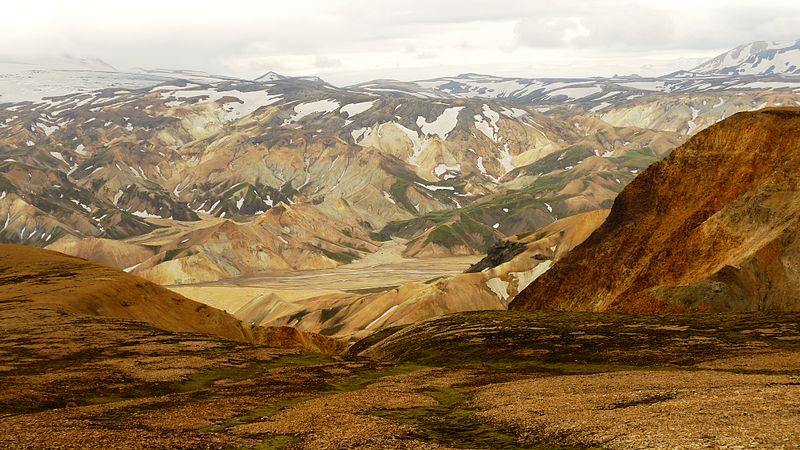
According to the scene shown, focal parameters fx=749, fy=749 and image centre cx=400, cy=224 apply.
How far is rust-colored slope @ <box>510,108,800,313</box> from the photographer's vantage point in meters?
103

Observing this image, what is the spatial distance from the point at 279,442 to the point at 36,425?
645 inches

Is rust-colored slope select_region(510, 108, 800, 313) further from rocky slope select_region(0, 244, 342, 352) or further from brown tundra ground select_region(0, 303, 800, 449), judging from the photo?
rocky slope select_region(0, 244, 342, 352)

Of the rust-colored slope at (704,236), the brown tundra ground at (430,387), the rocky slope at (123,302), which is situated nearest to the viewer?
the brown tundra ground at (430,387)

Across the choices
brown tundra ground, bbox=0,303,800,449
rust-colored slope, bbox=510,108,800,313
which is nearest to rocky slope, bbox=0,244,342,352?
brown tundra ground, bbox=0,303,800,449

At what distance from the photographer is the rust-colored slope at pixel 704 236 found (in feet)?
338

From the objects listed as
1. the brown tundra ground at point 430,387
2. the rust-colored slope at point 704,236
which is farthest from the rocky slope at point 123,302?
the rust-colored slope at point 704,236

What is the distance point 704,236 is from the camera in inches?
4688

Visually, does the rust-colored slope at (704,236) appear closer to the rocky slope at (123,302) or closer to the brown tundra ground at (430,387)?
the brown tundra ground at (430,387)

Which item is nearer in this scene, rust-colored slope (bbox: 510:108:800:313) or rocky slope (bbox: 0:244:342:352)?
rust-colored slope (bbox: 510:108:800:313)

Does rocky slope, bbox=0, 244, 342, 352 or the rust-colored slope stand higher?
the rust-colored slope

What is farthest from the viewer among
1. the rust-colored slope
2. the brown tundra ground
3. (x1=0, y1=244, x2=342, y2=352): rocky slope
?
(x1=0, y1=244, x2=342, y2=352): rocky slope

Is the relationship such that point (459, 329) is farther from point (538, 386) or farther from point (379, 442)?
point (379, 442)

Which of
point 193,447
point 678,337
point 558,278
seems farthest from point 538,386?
point 558,278

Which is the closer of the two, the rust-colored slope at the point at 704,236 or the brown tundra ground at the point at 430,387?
the brown tundra ground at the point at 430,387
